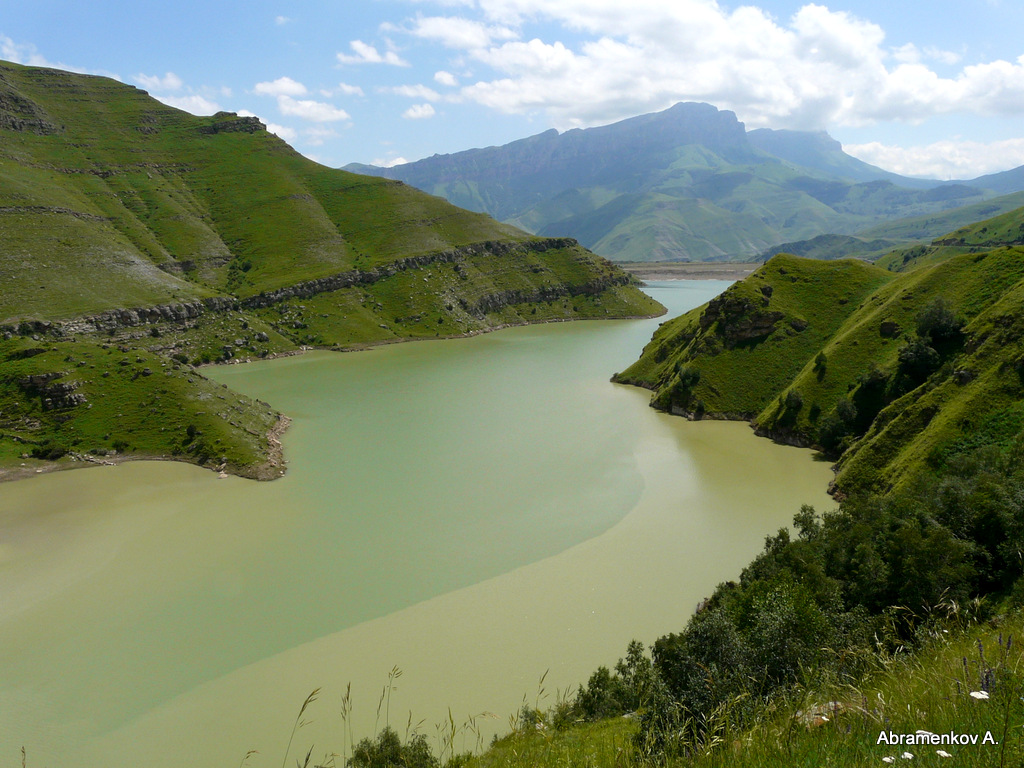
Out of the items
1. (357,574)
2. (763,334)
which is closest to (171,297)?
(357,574)

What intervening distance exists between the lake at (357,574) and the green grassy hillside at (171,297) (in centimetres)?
868

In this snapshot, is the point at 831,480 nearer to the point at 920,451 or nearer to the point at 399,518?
the point at 920,451

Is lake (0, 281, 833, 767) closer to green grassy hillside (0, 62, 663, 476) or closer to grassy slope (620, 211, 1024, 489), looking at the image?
grassy slope (620, 211, 1024, 489)

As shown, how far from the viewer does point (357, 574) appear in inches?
1578

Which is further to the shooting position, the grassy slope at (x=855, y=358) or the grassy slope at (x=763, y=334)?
the grassy slope at (x=763, y=334)

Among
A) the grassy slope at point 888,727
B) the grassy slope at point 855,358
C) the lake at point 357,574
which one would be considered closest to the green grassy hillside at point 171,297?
the lake at point 357,574

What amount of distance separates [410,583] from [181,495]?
98.3 feet

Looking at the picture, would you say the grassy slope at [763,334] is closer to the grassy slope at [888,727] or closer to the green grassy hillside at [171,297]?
the green grassy hillside at [171,297]

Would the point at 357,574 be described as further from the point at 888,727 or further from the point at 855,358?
the point at 855,358

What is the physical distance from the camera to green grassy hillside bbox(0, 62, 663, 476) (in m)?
68.5

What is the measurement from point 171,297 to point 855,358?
5507 inches

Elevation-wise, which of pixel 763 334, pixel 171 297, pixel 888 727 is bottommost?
pixel 763 334

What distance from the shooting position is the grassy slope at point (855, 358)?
48.2m

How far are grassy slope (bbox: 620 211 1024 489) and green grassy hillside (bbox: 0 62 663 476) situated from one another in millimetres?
57937
